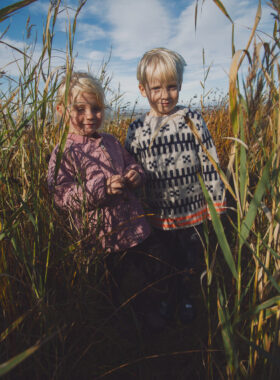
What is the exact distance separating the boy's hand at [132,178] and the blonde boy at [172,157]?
0.20 metres

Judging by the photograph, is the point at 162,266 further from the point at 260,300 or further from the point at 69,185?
the point at 260,300

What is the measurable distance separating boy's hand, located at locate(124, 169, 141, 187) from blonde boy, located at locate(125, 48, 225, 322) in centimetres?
20

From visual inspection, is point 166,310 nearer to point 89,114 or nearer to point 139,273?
point 139,273

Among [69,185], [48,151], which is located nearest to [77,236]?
[69,185]

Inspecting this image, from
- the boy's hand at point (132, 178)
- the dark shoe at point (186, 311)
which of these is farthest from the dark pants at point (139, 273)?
the boy's hand at point (132, 178)

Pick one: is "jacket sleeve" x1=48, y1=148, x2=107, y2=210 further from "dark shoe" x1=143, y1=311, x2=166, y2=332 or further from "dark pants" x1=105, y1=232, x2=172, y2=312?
"dark shoe" x1=143, y1=311, x2=166, y2=332

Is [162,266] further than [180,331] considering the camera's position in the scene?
Yes

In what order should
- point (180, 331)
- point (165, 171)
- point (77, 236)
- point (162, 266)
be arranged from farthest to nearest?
point (162, 266) → point (165, 171) → point (180, 331) → point (77, 236)

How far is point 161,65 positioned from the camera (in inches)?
50.4

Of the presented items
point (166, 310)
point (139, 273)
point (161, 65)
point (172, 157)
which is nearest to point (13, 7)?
point (161, 65)

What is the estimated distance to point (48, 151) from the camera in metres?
1.44

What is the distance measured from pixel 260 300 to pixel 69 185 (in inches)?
33.2

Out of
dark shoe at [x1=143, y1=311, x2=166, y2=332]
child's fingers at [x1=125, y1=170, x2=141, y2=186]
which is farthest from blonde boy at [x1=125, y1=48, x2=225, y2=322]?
child's fingers at [x1=125, y1=170, x2=141, y2=186]

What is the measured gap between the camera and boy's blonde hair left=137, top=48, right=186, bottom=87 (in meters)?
1.28
